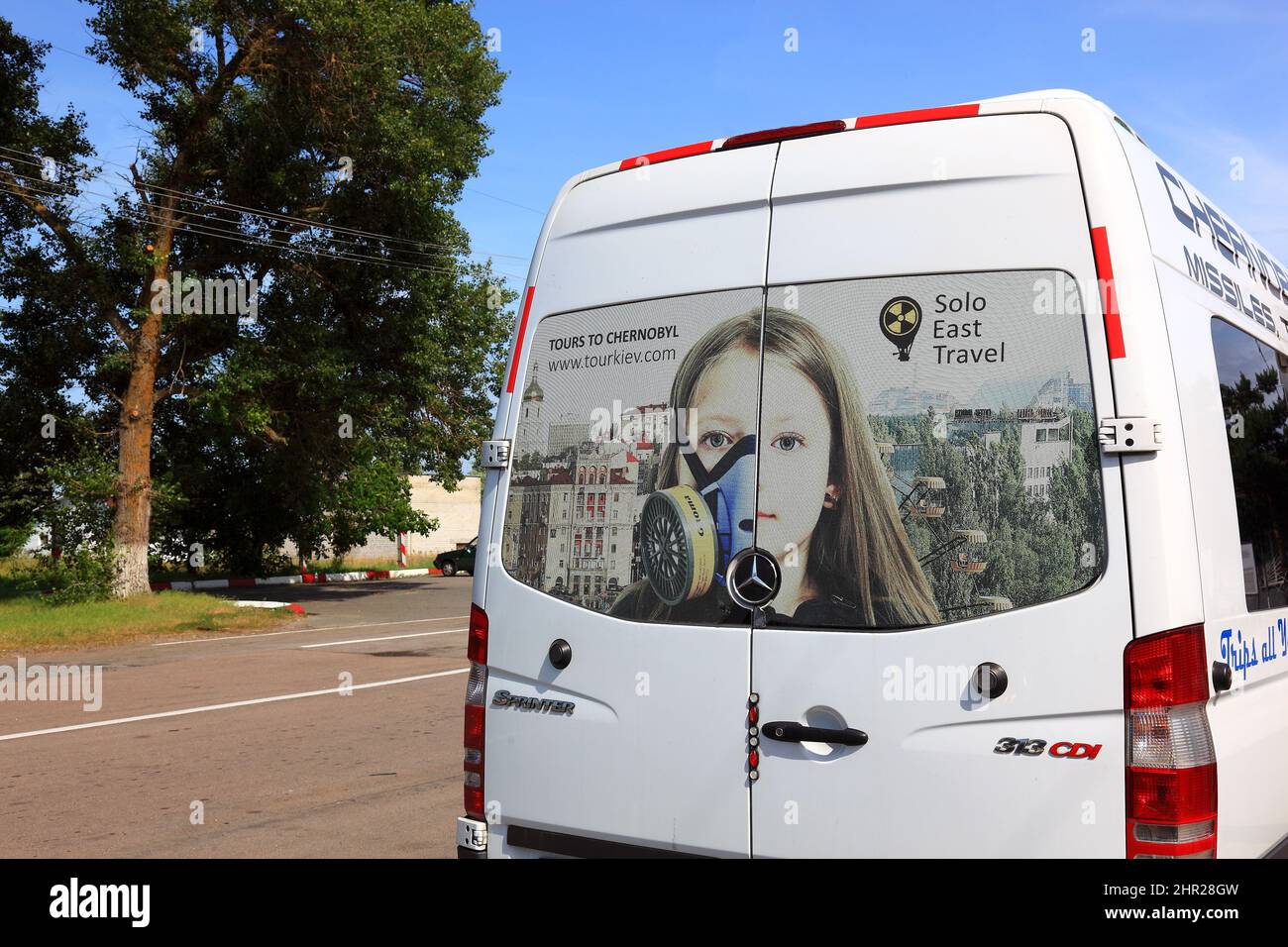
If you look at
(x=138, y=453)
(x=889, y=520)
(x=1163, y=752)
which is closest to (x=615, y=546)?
(x=889, y=520)

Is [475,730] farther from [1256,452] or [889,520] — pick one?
[1256,452]

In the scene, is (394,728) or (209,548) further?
(209,548)

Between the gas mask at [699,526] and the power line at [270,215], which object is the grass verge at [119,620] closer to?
the power line at [270,215]

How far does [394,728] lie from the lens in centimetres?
1000

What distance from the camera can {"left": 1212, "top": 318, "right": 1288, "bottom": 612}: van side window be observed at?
3793mm

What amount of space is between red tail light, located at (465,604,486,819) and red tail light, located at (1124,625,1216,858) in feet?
6.81

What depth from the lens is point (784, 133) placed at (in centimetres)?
382

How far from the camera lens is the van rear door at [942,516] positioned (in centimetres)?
310

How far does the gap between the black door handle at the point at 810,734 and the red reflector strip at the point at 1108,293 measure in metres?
1.25

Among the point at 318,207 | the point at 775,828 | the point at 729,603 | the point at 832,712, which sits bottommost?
the point at 775,828

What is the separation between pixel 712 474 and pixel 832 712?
0.81m

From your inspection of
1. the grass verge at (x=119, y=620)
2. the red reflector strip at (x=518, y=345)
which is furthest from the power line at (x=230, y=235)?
the red reflector strip at (x=518, y=345)
